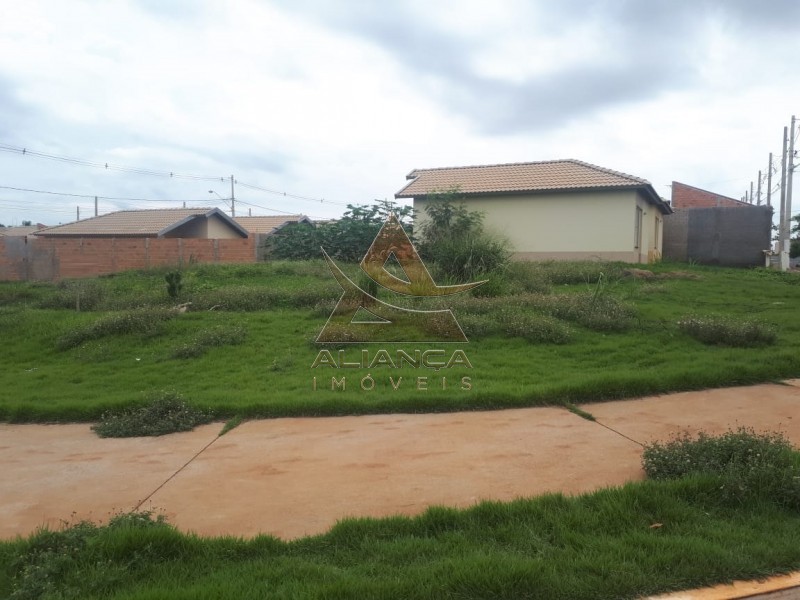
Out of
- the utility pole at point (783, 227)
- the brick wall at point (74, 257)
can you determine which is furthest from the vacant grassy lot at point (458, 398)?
the utility pole at point (783, 227)

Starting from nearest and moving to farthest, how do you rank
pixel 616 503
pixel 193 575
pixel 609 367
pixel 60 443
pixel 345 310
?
pixel 193 575 < pixel 616 503 < pixel 60 443 < pixel 609 367 < pixel 345 310

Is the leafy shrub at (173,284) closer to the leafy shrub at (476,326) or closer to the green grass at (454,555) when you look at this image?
the leafy shrub at (476,326)

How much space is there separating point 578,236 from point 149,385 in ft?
53.2

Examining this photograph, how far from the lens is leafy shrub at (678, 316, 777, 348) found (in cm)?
865

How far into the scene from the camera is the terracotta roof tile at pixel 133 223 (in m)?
32.1

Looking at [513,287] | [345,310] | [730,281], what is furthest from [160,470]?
[730,281]

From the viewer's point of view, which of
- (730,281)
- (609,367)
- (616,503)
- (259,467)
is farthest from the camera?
(730,281)

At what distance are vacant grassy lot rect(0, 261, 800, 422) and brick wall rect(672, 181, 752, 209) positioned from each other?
2864cm

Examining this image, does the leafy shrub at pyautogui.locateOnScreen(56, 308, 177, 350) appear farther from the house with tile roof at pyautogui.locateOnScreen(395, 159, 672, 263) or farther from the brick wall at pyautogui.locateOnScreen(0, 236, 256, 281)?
the house with tile roof at pyautogui.locateOnScreen(395, 159, 672, 263)

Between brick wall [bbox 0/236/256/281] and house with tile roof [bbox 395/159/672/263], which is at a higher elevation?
house with tile roof [bbox 395/159/672/263]

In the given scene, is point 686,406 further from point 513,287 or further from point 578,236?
point 578,236

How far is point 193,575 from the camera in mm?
3115

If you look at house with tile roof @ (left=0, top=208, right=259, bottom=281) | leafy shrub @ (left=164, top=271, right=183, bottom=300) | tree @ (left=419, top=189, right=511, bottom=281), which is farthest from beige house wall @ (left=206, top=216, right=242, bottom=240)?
leafy shrub @ (left=164, top=271, right=183, bottom=300)

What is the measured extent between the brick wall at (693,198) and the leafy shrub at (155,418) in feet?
131
